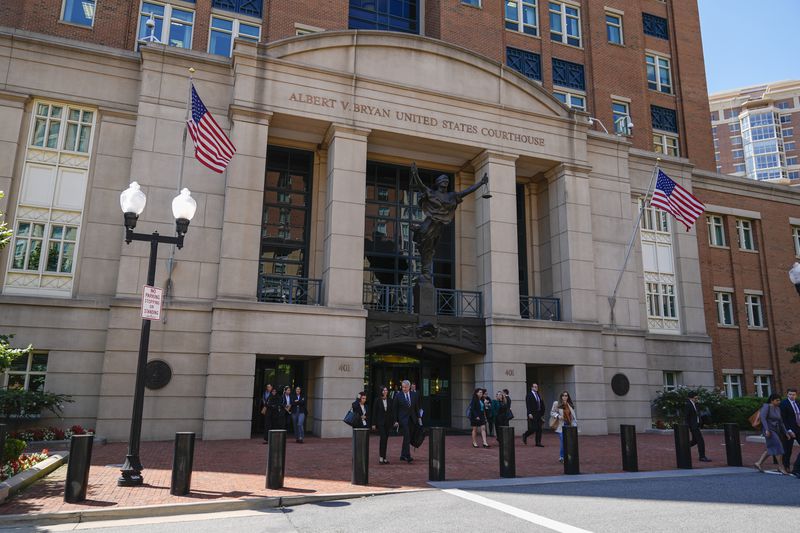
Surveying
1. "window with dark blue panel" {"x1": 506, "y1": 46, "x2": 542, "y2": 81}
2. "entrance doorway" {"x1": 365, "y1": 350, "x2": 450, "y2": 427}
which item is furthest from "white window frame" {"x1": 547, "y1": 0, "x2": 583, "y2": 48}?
"entrance doorway" {"x1": 365, "y1": 350, "x2": 450, "y2": 427}

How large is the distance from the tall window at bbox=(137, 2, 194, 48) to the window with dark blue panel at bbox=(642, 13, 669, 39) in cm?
2515

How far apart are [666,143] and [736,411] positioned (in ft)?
50.4

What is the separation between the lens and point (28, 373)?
17.3m

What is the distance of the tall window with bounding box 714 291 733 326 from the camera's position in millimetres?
29719

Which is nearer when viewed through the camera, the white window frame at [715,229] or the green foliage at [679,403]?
the green foliage at [679,403]

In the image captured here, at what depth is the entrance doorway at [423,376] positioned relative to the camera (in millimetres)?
22203

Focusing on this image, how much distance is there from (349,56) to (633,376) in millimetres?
17445

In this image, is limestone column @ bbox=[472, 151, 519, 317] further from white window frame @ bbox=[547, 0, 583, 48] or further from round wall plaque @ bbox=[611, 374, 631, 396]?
white window frame @ bbox=[547, 0, 583, 48]

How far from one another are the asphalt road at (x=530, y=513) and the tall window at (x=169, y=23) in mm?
20584

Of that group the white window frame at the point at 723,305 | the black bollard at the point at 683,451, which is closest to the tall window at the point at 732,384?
the white window frame at the point at 723,305

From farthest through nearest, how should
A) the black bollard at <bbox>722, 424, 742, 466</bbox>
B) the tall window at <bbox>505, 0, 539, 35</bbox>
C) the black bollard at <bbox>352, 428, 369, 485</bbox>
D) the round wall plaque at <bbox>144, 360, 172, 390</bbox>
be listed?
the tall window at <bbox>505, 0, 539, 35</bbox> < the round wall plaque at <bbox>144, 360, 172, 390</bbox> < the black bollard at <bbox>722, 424, 742, 466</bbox> < the black bollard at <bbox>352, 428, 369, 485</bbox>

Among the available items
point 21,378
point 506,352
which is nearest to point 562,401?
point 506,352

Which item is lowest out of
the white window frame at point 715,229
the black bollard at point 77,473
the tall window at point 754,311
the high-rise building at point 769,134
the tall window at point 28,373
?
the black bollard at point 77,473

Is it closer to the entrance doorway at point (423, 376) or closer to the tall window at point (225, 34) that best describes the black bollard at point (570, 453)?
the entrance doorway at point (423, 376)
